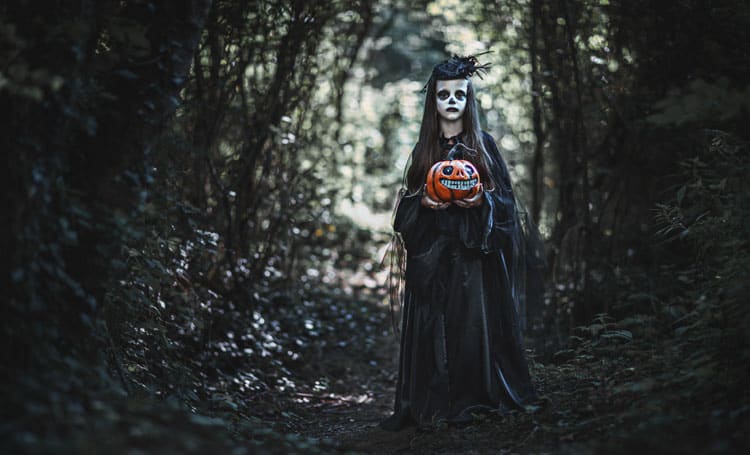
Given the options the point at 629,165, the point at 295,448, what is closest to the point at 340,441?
the point at 295,448

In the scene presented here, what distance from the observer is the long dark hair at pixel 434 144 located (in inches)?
202

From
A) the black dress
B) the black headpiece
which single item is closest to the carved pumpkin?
the black dress

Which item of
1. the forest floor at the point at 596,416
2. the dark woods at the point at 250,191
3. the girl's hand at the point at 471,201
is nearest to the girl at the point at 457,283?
the girl's hand at the point at 471,201

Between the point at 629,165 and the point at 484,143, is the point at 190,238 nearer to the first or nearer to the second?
the point at 484,143

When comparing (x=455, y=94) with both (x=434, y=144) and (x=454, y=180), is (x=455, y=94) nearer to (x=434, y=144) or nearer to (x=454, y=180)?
(x=434, y=144)

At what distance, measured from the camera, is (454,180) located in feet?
16.0

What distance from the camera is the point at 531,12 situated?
25.6 feet

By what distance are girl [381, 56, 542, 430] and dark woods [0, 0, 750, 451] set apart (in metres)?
0.76

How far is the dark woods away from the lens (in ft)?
10.1

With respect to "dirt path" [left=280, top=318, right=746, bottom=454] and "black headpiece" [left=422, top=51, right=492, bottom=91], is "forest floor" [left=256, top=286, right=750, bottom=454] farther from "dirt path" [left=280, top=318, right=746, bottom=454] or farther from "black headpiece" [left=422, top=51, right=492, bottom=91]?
"black headpiece" [left=422, top=51, right=492, bottom=91]

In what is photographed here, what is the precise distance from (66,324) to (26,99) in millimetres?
1002

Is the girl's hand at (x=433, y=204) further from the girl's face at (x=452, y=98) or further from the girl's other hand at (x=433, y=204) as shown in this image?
the girl's face at (x=452, y=98)

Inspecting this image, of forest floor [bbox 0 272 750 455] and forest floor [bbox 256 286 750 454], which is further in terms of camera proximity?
forest floor [bbox 256 286 750 454]

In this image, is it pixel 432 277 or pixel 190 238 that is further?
pixel 190 238
